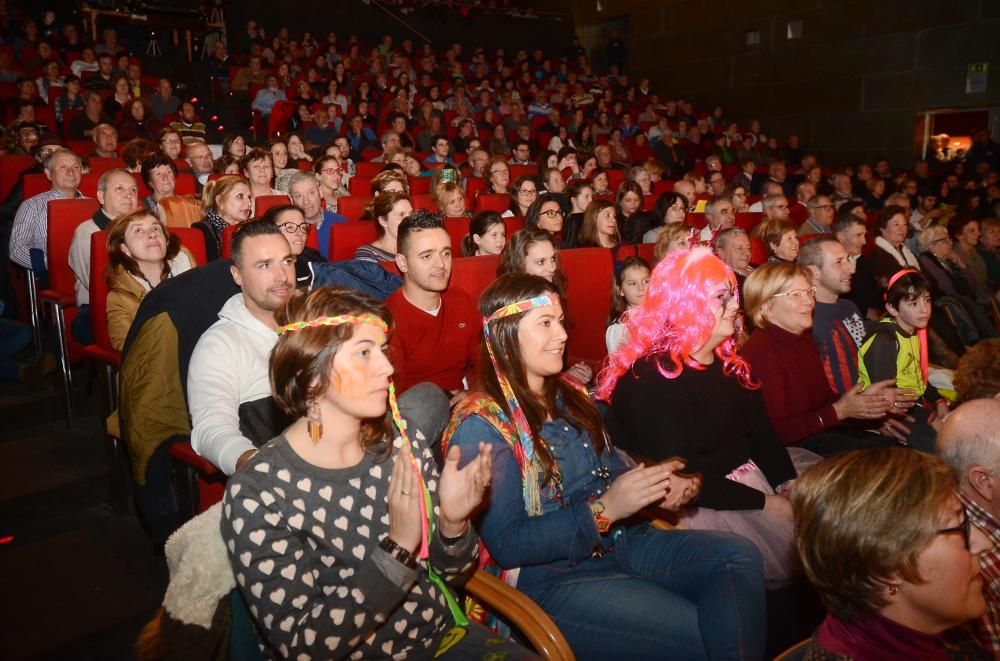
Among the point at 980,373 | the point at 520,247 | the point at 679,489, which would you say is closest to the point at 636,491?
the point at 679,489

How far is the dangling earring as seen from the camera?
1363mm

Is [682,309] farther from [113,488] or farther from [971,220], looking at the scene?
[971,220]

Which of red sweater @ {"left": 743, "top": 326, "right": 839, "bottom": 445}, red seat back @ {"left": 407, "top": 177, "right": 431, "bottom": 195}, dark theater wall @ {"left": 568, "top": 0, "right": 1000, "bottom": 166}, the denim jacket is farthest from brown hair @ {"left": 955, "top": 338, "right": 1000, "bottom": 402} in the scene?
dark theater wall @ {"left": 568, "top": 0, "right": 1000, "bottom": 166}

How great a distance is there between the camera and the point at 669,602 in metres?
1.58

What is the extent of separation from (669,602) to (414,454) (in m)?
0.65

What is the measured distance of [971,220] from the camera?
5.46m

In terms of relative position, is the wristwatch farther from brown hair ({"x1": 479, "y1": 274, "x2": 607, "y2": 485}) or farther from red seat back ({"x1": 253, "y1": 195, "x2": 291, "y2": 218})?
red seat back ({"x1": 253, "y1": 195, "x2": 291, "y2": 218})

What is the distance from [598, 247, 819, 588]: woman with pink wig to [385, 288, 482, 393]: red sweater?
0.78 metres

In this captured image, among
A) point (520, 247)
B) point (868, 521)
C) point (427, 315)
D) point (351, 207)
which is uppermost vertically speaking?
point (351, 207)

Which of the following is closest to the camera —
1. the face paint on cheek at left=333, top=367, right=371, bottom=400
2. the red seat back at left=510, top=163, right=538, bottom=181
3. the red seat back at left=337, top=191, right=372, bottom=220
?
the face paint on cheek at left=333, top=367, right=371, bottom=400

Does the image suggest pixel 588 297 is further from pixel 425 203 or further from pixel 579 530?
pixel 579 530

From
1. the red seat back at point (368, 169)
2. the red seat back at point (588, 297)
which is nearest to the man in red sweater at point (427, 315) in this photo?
the red seat back at point (588, 297)

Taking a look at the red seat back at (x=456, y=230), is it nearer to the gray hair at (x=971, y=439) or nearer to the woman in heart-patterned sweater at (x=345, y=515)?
the woman in heart-patterned sweater at (x=345, y=515)

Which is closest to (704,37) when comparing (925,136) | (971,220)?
(925,136)
